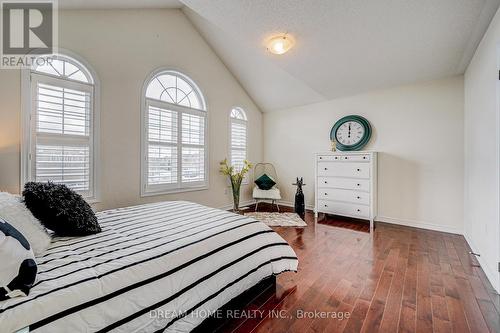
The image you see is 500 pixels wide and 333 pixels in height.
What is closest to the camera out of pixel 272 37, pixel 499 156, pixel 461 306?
pixel 461 306

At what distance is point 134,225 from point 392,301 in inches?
83.2

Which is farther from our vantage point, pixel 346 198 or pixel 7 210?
pixel 346 198

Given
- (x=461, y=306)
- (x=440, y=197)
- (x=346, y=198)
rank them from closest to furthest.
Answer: (x=461, y=306), (x=440, y=197), (x=346, y=198)

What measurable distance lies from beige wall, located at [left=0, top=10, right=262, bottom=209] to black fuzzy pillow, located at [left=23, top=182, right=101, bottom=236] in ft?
4.51

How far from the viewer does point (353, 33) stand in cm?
271

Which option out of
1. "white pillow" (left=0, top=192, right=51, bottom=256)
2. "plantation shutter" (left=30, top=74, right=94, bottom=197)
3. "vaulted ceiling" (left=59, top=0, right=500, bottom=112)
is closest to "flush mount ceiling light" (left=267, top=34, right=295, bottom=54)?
"vaulted ceiling" (left=59, top=0, right=500, bottom=112)

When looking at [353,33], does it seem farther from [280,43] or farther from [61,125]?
[61,125]

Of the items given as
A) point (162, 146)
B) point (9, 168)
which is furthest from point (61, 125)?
point (162, 146)

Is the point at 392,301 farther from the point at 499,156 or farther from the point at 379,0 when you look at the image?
the point at 379,0

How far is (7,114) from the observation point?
231cm

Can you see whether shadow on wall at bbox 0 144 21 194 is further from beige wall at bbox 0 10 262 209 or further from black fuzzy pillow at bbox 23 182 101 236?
black fuzzy pillow at bbox 23 182 101 236

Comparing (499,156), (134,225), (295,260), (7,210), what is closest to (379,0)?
(499,156)

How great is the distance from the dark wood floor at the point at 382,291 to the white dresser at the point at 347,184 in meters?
0.85

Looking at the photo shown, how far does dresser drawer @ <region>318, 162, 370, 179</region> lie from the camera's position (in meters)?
3.69
